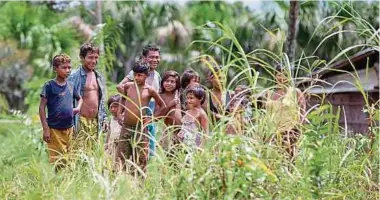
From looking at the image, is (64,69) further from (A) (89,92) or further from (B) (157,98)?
(B) (157,98)

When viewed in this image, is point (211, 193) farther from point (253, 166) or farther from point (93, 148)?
point (93, 148)

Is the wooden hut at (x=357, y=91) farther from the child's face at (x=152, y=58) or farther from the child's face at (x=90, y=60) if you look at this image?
the child's face at (x=90, y=60)

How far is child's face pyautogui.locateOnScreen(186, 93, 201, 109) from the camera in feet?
19.2

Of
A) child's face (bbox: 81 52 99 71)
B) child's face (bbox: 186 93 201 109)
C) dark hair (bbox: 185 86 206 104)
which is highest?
child's face (bbox: 81 52 99 71)

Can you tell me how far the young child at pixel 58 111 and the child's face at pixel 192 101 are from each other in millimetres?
969

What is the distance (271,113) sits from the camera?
4117 millimetres

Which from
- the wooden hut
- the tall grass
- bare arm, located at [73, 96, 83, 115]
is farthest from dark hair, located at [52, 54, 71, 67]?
the wooden hut

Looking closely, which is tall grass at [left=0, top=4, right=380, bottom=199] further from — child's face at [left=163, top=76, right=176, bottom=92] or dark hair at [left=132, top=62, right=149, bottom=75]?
child's face at [left=163, top=76, right=176, bottom=92]

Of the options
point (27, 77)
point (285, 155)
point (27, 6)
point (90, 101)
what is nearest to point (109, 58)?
point (90, 101)

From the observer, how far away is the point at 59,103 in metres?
6.05

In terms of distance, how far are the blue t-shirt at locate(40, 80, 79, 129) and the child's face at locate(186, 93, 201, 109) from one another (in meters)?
1.00

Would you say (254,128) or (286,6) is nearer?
(254,128)

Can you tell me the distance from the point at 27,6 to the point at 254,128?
1837 cm

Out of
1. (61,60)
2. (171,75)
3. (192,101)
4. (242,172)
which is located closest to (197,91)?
(192,101)
